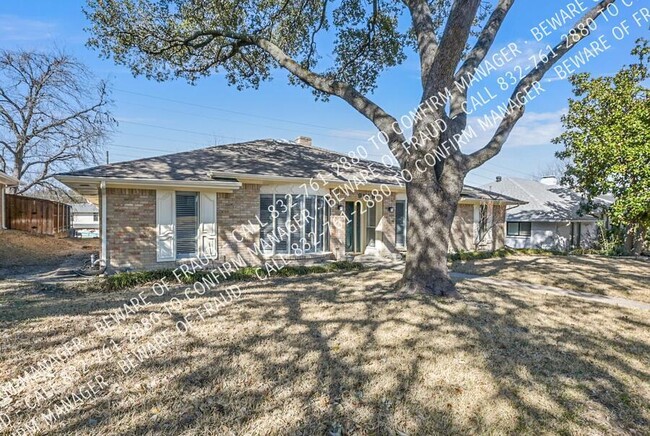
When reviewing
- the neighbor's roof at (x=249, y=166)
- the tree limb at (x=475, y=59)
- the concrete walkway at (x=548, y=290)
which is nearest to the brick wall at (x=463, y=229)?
the neighbor's roof at (x=249, y=166)

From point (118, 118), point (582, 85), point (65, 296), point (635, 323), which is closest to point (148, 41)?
point (65, 296)

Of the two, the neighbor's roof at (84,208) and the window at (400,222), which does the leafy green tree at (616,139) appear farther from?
the neighbor's roof at (84,208)

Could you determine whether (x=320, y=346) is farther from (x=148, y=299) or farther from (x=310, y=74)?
(x=310, y=74)

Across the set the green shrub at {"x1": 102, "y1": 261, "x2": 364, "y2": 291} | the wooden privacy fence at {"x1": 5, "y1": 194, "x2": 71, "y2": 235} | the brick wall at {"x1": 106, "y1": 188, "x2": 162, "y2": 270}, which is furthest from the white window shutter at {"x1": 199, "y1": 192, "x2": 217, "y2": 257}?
the wooden privacy fence at {"x1": 5, "y1": 194, "x2": 71, "y2": 235}

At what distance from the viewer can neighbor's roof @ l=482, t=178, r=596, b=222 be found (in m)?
23.9

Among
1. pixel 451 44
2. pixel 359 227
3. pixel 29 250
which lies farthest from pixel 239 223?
A: pixel 29 250

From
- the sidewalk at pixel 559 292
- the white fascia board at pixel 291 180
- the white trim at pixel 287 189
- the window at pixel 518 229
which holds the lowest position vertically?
the sidewalk at pixel 559 292

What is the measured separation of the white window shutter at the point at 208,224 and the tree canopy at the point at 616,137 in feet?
56.0

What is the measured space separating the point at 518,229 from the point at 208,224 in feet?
76.2

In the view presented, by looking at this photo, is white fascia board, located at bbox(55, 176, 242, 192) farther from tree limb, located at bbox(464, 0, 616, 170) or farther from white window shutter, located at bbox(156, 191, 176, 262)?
tree limb, located at bbox(464, 0, 616, 170)

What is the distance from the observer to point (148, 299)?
6.86 m

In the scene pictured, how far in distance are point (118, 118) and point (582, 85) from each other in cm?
2764

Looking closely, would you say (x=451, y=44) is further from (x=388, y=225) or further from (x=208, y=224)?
(x=388, y=225)

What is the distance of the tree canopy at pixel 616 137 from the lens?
15.4 meters
